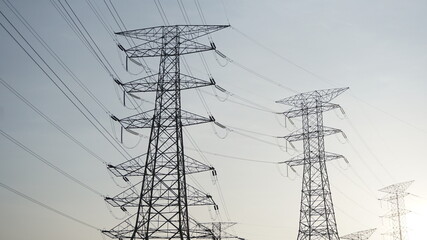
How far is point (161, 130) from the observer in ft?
86.6

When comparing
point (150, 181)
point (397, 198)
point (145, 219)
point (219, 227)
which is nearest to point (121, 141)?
point (150, 181)

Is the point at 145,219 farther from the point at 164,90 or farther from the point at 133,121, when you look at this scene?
the point at 164,90

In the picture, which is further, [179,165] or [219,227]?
[219,227]

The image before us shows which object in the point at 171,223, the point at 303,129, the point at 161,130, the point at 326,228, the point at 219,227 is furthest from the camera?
the point at 219,227

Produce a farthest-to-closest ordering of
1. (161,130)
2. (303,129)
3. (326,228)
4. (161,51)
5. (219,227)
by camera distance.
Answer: (219,227) < (303,129) < (326,228) < (161,51) < (161,130)

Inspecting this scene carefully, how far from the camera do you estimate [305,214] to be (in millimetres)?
37344

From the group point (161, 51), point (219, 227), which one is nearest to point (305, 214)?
point (219, 227)

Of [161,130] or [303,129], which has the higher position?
[303,129]

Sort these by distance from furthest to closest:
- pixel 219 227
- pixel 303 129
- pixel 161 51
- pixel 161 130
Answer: pixel 219 227, pixel 303 129, pixel 161 51, pixel 161 130

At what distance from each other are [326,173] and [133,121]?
19.1m

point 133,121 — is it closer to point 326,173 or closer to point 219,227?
point 326,173

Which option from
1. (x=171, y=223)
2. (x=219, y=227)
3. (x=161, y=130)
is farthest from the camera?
(x=219, y=227)

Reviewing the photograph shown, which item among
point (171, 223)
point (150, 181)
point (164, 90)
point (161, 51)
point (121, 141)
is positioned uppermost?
point (161, 51)

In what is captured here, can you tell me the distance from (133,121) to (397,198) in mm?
45756
